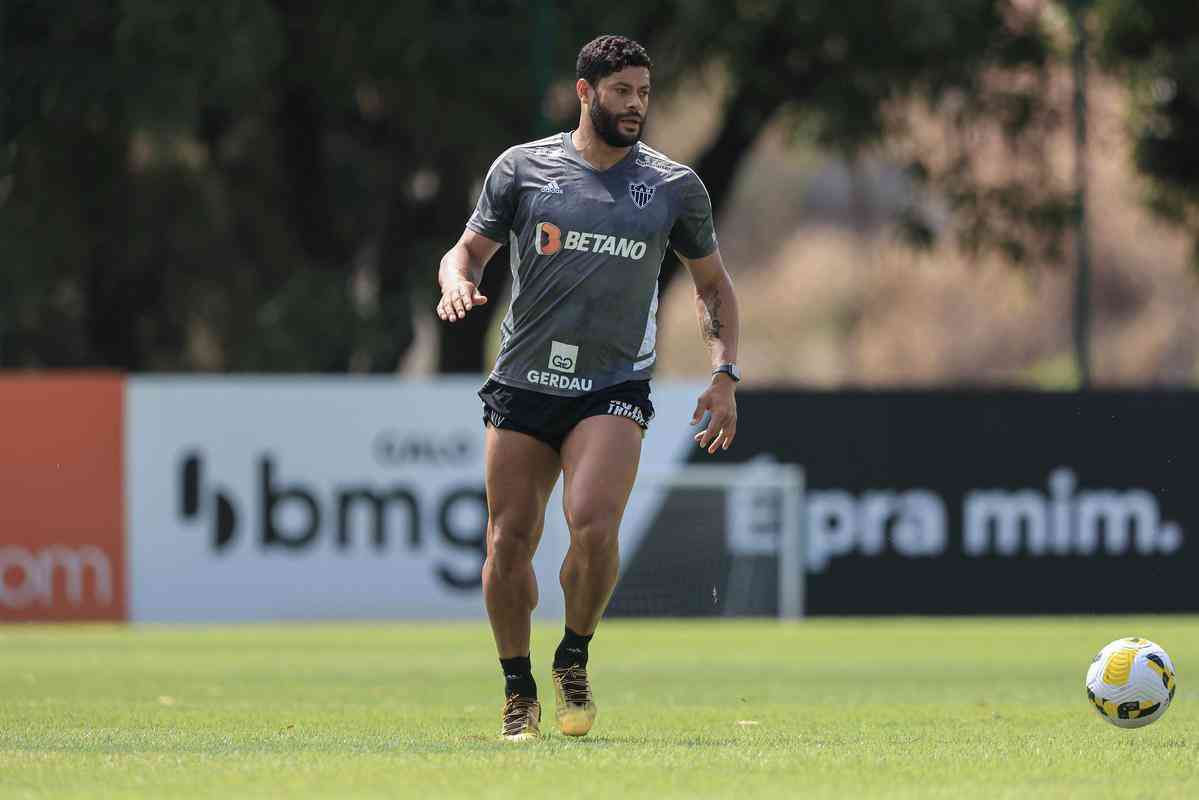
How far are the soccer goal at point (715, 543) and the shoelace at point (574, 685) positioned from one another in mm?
11501

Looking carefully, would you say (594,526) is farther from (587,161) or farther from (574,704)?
(587,161)

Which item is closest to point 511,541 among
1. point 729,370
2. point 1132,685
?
point 729,370

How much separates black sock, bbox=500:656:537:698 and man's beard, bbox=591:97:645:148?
192cm

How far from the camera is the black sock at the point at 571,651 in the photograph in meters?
8.69

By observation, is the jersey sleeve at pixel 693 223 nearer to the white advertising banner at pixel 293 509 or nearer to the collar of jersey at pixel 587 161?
the collar of jersey at pixel 587 161

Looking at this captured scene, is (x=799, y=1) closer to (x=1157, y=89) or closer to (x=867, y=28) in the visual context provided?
(x=867, y=28)

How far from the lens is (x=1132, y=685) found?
8781 millimetres

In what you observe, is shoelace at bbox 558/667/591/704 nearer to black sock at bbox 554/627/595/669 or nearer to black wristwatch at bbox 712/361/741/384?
A: black sock at bbox 554/627/595/669

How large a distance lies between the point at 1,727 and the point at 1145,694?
14.3 feet

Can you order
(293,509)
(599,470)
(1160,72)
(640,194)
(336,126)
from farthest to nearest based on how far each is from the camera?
(336,126) → (1160,72) → (293,509) → (640,194) → (599,470)

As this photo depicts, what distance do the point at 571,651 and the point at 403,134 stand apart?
60.9 feet

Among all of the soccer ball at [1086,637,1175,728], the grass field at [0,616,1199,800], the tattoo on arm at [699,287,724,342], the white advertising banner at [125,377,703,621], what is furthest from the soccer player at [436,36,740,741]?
the white advertising banner at [125,377,703,621]

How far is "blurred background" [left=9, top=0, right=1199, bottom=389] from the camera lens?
23.4 meters

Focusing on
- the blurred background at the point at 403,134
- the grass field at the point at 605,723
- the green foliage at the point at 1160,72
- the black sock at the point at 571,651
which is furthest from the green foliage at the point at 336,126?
the black sock at the point at 571,651
